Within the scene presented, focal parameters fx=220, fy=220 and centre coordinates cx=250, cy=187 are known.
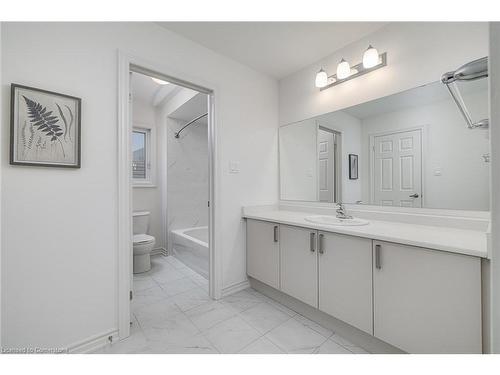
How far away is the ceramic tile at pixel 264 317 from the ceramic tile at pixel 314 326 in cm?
9

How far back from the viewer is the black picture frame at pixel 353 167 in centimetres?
195

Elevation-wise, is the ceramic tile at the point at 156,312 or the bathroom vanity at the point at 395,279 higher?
the bathroom vanity at the point at 395,279

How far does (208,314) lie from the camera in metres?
1.76

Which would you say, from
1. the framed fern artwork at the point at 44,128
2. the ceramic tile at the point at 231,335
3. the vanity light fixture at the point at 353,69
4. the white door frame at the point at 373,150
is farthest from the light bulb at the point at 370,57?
the ceramic tile at the point at 231,335

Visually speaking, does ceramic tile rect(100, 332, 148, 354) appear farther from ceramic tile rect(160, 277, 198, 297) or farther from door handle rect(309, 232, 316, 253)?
door handle rect(309, 232, 316, 253)

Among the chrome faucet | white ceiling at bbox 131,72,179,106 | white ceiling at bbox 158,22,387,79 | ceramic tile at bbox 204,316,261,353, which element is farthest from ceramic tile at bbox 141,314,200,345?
white ceiling at bbox 131,72,179,106

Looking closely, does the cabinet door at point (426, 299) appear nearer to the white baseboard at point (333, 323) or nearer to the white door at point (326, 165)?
the white baseboard at point (333, 323)

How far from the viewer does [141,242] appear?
2.61 meters

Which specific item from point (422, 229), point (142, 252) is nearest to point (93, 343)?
point (142, 252)

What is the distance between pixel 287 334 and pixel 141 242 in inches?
76.0

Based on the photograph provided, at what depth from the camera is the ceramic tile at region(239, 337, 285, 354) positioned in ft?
4.42

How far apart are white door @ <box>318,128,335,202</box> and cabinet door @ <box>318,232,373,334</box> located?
2.23 feet

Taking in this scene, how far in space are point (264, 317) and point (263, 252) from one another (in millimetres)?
519
